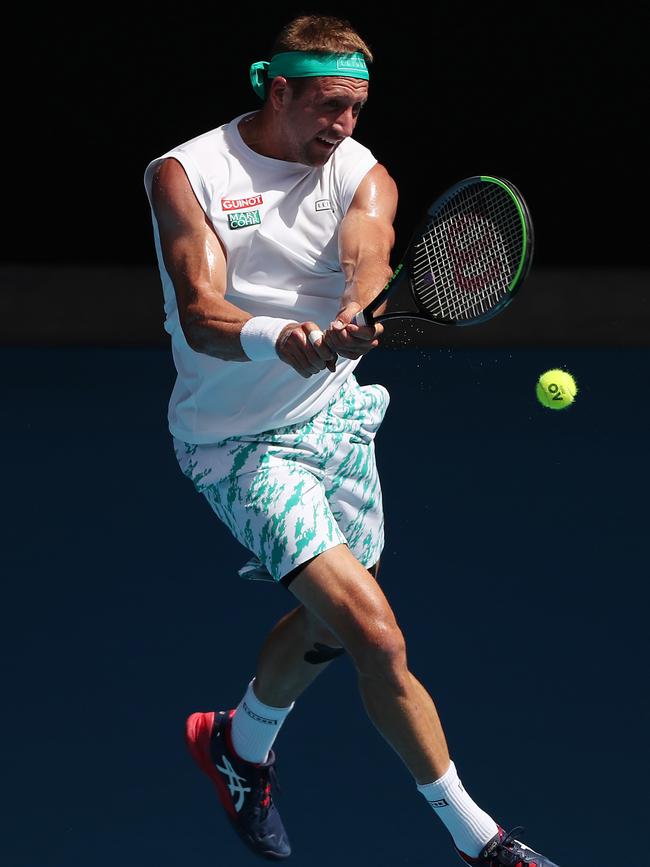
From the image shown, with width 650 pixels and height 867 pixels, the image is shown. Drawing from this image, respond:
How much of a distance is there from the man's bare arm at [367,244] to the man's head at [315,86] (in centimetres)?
13

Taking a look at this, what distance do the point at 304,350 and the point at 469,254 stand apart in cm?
49

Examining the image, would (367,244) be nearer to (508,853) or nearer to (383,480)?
(508,853)

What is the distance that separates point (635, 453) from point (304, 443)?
101 inches

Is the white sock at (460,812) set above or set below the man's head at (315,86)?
below

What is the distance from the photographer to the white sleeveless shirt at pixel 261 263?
11.4 feet

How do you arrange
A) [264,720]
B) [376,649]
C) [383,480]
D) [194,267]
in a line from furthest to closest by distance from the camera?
[383,480] < [264,720] < [194,267] < [376,649]

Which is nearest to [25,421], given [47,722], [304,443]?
[47,722]

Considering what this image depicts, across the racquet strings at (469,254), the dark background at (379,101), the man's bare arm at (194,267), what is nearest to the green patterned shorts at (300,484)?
the man's bare arm at (194,267)

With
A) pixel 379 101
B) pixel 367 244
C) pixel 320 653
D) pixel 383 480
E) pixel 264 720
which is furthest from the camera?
pixel 379 101

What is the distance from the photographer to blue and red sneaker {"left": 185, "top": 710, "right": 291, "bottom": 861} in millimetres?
3871

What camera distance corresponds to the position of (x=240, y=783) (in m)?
3.91

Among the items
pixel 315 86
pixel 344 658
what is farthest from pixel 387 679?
pixel 344 658

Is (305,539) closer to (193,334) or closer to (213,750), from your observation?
(193,334)

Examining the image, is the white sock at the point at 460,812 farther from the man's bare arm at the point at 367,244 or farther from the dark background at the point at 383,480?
the man's bare arm at the point at 367,244
